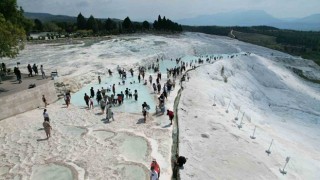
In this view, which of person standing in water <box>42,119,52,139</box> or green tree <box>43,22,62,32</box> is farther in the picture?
green tree <box>43,22,62,32</box>

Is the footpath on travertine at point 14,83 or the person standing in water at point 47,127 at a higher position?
the footpath on travertine at point 14,83

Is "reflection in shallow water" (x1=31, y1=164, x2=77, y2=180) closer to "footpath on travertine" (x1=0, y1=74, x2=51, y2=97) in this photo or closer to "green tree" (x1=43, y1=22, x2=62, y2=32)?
"footpath on travertine" (x1=0, y1=74, x2=51, y2=97)

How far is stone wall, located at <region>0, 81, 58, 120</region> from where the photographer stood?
910 inches

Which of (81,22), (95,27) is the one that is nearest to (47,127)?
(95,27)

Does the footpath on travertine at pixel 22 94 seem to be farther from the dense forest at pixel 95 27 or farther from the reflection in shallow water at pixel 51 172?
the dense forest at pixel 95 27

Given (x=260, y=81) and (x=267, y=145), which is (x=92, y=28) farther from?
(x=267, y=145)

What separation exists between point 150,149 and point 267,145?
9.96 m

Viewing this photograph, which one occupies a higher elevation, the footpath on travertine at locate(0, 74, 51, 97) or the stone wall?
the footpath on travertine at locate(0, 74, 51, 97)

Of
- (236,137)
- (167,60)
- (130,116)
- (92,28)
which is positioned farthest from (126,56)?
(92,28)

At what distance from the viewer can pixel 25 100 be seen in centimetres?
2483

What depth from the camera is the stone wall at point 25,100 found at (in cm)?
2310

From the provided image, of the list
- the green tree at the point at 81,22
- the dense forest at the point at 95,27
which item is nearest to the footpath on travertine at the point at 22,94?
the dense forest at the point at 95,27

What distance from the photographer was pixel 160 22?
109m

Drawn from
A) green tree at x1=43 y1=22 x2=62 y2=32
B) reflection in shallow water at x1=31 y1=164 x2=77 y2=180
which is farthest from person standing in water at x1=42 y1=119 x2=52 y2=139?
green tree at x1=43 y1=22 x2=62 y2=32
